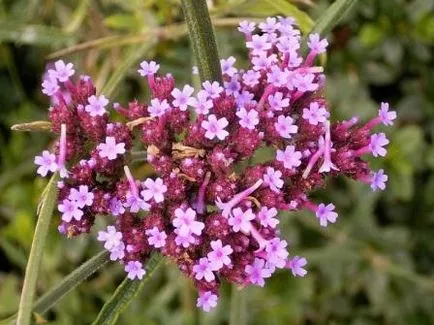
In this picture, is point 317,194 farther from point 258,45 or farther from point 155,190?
point 155,190

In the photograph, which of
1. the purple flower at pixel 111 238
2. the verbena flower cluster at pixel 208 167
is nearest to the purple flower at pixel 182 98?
the verbena flower cluster at pixel 208 167

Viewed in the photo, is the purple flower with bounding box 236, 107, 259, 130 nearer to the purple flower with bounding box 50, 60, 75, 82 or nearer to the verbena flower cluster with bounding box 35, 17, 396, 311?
the verbena flower cluster with bounding box 35, 17, 396, 311

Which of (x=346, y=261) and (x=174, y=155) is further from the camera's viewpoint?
(x=346, y=261)

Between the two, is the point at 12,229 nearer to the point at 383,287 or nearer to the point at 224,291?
the point at 224,291

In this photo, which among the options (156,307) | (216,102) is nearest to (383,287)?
(156,307)

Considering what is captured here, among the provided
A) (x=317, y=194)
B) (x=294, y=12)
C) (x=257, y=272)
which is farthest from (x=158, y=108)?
(x=317, y=194)
